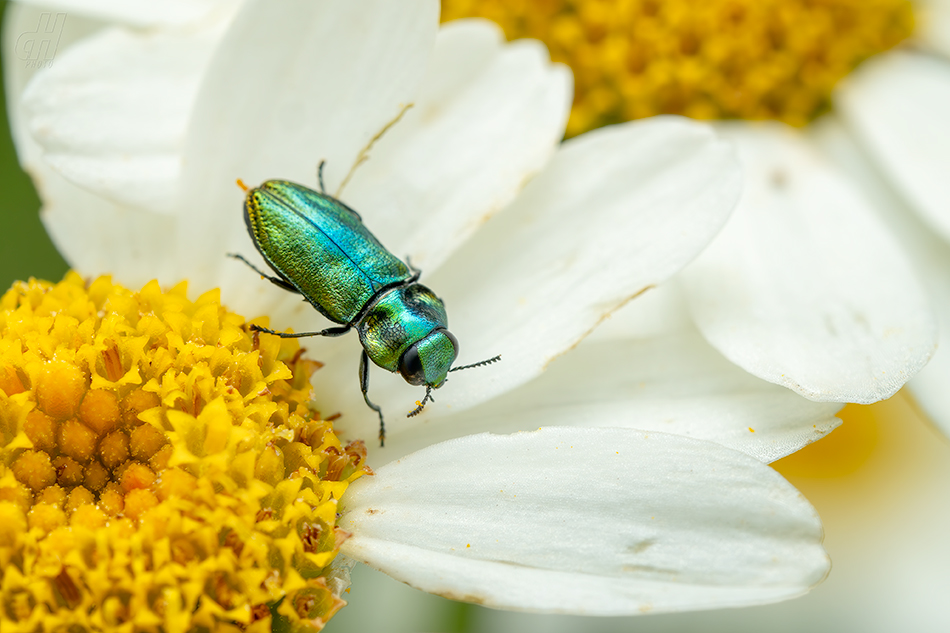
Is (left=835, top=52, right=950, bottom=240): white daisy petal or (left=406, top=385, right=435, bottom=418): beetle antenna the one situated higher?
(left=406, top=385, right=435, bottom=418): beetle antenna

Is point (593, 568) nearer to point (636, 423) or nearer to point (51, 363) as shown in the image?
point (636, 423)

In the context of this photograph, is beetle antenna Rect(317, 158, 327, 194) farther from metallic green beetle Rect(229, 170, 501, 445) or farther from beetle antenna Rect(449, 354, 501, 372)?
beetle antenna Rect(449, 354, 501, 372)

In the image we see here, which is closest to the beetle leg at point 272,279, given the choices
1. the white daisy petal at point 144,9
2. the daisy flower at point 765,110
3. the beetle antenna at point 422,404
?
the beetle antenna at point 422,404

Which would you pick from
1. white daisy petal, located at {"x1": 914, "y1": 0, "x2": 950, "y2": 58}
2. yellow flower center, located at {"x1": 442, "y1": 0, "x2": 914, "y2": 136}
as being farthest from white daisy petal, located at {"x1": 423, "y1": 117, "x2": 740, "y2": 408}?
white daisy petal, located at {"x1": 914, "y1": 0, "x2": 950, "y2": 58}

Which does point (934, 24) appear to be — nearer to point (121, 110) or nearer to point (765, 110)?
point (765, 110)

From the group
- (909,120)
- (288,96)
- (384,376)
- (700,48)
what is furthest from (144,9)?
(909,120)

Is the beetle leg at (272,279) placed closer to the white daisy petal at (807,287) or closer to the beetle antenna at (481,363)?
the beetle antenna at (481,363)

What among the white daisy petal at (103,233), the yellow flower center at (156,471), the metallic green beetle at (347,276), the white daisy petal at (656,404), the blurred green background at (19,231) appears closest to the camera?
the yellow flower center at (156,471)
